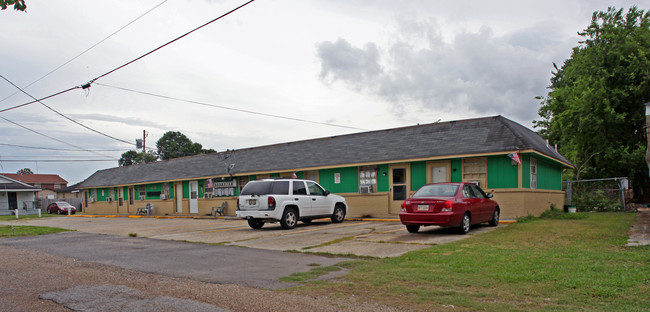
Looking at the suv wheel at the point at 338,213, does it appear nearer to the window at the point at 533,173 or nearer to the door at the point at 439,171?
the door at the point at 439,171

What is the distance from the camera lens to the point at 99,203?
38.9 metres

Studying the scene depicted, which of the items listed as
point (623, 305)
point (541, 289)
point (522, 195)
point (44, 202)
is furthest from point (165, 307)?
point (44, 202)

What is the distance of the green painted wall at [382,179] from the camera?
20.3 metres

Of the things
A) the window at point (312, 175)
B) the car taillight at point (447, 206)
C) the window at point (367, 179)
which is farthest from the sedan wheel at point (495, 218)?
the window at point (312, 175)

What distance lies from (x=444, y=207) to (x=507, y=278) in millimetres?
5501

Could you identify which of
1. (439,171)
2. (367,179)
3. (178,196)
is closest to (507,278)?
(439,171)

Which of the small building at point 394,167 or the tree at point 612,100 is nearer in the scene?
the small building at point 394,167

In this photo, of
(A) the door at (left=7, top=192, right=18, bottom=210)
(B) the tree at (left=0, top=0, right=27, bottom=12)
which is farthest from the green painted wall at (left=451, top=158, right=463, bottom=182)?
(A) the door at (left=7, top=192, right=18, bottom=210)

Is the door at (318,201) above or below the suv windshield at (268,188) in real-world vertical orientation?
below

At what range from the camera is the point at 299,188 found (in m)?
15.7

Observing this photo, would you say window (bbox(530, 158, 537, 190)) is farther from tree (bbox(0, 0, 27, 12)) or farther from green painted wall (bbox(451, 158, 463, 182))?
tree (bbox(0, 0, 27, 12))

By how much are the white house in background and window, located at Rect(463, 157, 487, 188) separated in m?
42.8

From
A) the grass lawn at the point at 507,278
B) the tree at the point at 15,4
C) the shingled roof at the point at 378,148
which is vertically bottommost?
the grass lawn at the point at 507,278

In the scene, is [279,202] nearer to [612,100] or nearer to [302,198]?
[302,198]
